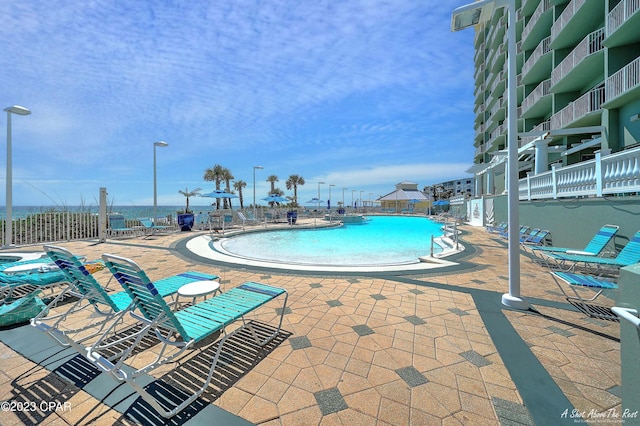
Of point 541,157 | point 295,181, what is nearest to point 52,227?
point 541,157

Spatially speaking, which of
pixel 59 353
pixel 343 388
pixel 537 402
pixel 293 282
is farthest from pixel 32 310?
pixel 537 402

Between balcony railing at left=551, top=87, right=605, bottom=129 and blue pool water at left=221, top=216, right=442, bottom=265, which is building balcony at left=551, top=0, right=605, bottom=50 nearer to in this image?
balcony railing at left=551, top=87, right=605, bottom=129

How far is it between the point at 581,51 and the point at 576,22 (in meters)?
1.79

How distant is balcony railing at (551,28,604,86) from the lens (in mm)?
10648

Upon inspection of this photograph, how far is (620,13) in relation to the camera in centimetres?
902

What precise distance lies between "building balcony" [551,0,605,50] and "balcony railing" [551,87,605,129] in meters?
3.40

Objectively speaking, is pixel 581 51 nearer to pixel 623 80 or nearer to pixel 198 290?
pixel 623 80

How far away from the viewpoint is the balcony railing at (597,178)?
5230mm

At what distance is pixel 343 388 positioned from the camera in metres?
1.97

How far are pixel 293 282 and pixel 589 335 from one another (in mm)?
3960

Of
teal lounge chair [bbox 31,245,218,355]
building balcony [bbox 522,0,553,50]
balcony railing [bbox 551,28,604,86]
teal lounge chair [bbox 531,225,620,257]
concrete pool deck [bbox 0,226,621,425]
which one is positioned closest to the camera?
concrete pool deck [bbox 0,226,621,425]

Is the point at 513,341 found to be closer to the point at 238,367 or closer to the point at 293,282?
the point at 238,367

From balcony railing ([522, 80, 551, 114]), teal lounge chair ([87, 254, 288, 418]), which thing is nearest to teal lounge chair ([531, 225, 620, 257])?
teal lounge chair ([87, 254, 288, 418])

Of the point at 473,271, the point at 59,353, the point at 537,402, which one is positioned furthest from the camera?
the point at 473,271
